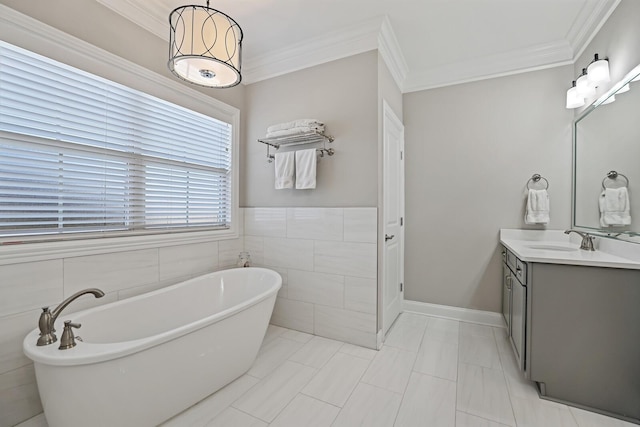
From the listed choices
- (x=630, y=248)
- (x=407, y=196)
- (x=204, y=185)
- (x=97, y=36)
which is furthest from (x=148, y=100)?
(x=630, y=248)

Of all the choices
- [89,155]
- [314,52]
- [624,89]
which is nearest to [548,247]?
[624,89]

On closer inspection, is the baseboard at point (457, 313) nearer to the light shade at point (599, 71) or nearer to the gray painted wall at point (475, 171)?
the gray painted wall at point (475, 171)

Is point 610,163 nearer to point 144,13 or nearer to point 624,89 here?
point 624,89

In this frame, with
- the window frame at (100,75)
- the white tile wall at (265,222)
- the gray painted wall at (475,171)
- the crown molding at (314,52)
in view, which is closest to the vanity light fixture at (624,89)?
the gray painted wall at (475,171)

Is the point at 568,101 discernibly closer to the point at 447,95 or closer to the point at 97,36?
the point at 447,95

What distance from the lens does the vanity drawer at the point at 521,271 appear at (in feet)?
5.60

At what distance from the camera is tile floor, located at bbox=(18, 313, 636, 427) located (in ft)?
4.79

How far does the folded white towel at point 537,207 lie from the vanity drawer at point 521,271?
0.77 meters

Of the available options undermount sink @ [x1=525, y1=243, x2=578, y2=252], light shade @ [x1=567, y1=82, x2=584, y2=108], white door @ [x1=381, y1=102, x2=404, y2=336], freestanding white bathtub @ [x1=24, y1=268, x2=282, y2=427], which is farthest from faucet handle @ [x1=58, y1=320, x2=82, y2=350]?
light shade @ [x1=567, y1=82, x2=584, y2=108]

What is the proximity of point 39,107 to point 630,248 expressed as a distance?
3588mm

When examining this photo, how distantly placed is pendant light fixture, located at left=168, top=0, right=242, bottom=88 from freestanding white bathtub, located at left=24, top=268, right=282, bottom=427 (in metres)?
1.38

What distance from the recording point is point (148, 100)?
2039mm

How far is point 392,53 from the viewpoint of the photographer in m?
2.45

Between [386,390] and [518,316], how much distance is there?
105 cm
